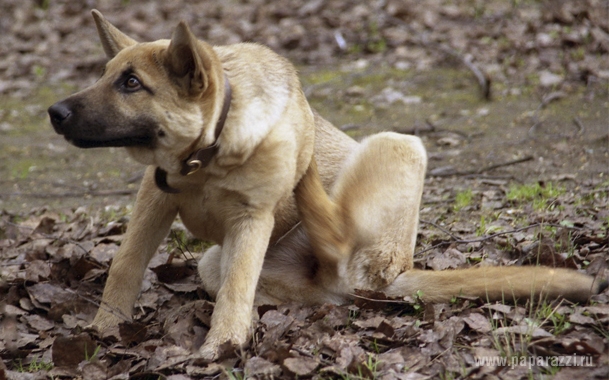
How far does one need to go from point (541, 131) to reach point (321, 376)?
16.7ft

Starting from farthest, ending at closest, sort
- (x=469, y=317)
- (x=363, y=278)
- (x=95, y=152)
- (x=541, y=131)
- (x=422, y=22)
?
(x=422, y=22) → (x=95, y=152) → (x=541, y=131) → (x=363, y=278) → (x=469, y=317)

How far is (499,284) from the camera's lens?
12.7 feet

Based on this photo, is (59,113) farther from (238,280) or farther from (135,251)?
(238,280)

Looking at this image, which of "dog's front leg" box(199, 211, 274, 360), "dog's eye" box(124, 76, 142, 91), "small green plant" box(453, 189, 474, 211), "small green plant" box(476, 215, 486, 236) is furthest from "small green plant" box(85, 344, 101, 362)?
"small green plant" box(453, 189, 474, 211)

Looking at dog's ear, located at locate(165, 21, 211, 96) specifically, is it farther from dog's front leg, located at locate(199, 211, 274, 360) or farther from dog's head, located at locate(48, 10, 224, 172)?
dog's front leg, located at locate(199, 211, 274, 360)

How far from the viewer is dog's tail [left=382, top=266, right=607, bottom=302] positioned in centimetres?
369

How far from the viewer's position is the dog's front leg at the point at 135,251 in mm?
4246

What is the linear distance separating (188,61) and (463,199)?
2.93 metres

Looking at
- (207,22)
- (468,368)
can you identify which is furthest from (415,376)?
(207,22)

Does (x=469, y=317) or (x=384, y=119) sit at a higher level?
(x=469, y=317)

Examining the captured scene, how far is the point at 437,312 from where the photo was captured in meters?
3.90

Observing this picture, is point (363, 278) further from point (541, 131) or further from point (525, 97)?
point (525, 97)

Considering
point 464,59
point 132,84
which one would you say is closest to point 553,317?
point 132,84

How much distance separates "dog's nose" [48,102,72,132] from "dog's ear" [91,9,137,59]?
1.98 feet
